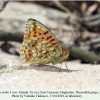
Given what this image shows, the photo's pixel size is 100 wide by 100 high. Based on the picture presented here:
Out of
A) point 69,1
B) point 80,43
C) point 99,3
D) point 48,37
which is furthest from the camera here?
point 69,1

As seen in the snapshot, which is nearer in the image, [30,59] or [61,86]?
[61,86]

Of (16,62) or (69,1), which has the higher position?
(69,1)

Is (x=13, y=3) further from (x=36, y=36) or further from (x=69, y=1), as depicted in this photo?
(x=36, y=36)

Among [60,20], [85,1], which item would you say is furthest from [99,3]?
[60,20]

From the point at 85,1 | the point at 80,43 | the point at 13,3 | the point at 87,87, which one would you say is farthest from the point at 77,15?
the point at 87,87

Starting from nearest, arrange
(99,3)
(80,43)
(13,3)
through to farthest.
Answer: (80,43)
(99,3)
(13,3)
